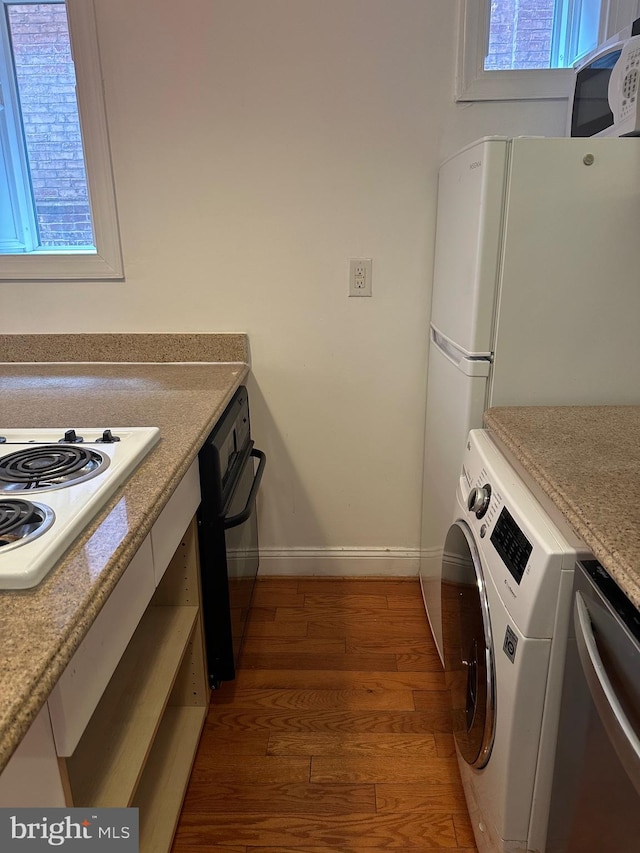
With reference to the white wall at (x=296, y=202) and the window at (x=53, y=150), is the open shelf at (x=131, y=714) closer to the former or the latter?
the white wall at (x=296, y=202)

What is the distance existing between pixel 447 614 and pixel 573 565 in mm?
659

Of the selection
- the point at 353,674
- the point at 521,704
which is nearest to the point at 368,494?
the point at 353,674

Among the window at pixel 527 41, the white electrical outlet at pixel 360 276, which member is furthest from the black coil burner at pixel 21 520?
the window at pixel 527 41

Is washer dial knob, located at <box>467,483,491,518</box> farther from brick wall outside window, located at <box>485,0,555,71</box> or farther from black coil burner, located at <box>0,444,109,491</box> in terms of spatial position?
brick wall outside window, located at <box>485,0,555,71</box>

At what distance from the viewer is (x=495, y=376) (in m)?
1.50

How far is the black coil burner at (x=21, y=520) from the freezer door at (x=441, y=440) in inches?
39.9

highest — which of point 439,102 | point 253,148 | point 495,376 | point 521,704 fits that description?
point 439,102

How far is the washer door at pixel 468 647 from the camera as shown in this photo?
3.66 feet

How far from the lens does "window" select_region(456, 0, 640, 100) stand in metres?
1.78

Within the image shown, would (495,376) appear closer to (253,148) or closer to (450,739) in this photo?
(450,739)

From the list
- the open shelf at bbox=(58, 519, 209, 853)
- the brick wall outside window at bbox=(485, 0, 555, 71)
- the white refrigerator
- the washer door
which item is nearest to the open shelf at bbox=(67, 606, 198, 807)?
the open shelf at bbox=(58, 519, 209, 853)

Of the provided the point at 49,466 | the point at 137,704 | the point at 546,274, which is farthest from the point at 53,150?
the point at 137,704

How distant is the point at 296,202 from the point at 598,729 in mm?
1682

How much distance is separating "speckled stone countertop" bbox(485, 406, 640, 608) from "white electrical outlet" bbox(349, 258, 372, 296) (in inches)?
29.8
